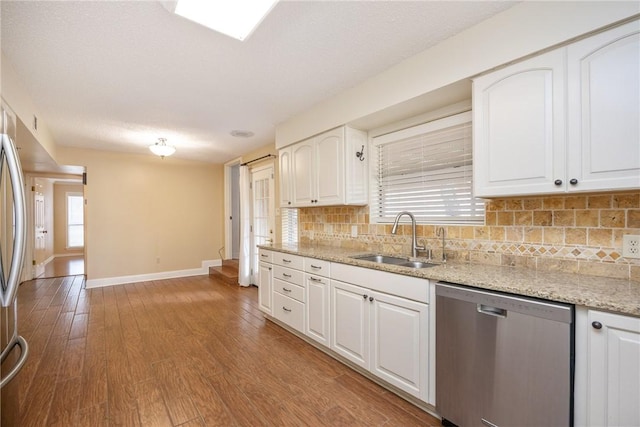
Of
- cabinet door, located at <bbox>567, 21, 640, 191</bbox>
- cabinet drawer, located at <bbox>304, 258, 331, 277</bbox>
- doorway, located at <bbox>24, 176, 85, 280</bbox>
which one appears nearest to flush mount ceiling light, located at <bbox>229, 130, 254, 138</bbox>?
cabinet drawer, located at <bbox>304, 258, 331, 277</bbox>

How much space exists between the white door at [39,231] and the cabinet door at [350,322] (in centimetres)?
688

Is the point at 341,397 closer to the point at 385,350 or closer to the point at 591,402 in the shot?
the point at 385,350

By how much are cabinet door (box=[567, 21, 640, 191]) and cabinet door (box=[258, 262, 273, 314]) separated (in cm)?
281

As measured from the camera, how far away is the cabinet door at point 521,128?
1.57 metres

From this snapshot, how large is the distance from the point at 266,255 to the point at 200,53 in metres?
2.13

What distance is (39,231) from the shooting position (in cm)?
677

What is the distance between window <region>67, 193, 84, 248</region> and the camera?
9.22m

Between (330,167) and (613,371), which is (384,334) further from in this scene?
(330,167)

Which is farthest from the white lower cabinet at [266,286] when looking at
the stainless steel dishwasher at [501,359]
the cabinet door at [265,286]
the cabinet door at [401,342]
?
the stainless steel dishwasher at [501,359]

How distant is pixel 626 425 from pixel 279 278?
264 centimetres

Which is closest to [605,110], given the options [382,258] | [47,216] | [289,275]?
[382,258]

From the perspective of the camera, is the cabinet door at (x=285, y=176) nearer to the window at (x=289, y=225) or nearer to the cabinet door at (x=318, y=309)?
the window at (x=289, y=225)

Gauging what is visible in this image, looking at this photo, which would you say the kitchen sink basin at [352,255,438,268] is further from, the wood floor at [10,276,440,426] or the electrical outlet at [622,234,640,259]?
the electrical outlet at [622,234,640,259]

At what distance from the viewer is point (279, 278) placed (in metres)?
3.22
